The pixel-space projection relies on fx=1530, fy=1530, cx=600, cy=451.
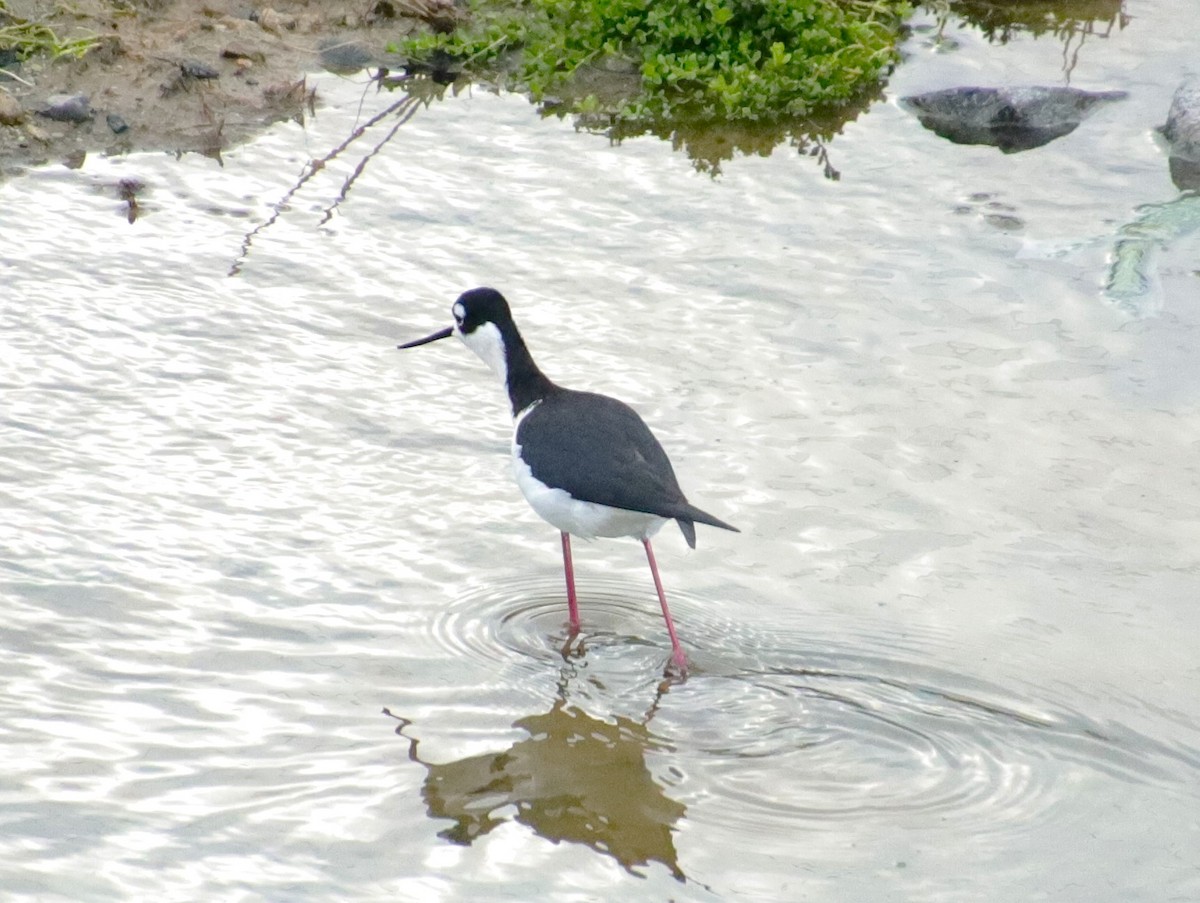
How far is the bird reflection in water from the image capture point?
398 cm

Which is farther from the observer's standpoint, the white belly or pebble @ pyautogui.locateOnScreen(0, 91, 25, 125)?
pebble @ pyautogui.locateOnScreen(0, 91, 25, 125)

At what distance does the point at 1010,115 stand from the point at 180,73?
4.59 m

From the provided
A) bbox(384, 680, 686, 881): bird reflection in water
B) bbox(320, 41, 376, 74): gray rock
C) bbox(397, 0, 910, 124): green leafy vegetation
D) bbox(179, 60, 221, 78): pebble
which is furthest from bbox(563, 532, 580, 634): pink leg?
bbox(320, 41, 376, 74): gray rock

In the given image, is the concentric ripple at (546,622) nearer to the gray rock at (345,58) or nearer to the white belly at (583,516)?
the white belly at (583,516)

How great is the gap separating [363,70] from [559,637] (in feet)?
16.9

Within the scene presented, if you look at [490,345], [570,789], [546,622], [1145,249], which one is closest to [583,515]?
[546,622]

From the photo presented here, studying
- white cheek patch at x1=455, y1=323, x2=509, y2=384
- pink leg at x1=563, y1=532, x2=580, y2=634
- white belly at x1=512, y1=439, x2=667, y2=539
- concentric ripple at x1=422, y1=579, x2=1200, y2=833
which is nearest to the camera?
concentric ripple at x1=422, y1=579, x2=1200, y2=833

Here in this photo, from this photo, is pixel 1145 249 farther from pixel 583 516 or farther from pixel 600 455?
pixel 583 516

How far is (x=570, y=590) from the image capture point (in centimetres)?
496

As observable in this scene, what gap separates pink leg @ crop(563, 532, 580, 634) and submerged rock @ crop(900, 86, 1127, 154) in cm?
439

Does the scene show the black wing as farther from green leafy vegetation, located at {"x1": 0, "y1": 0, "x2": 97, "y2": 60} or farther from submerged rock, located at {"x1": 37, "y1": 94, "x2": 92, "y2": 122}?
green leafy vegetation, located at {"x1": 0, "y1": 0, "x2": 97, "y2": 60}

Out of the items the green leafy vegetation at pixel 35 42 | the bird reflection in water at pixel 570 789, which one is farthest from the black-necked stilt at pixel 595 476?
the green leafy vegetation at pixel 35 42

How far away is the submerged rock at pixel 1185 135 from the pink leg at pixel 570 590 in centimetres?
438

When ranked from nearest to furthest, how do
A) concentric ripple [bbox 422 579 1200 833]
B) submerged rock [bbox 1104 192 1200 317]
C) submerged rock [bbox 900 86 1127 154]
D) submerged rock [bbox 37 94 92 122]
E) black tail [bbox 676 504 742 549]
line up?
concentric ripple [bbox 422 579 1200 833], black tail [bbox 676 504 742 549], submerged rock [bbox 1104 192 1200 317], submerged rock [bbox 37 94 92 122], submerged rock [bbox 900 86 1127 154]
